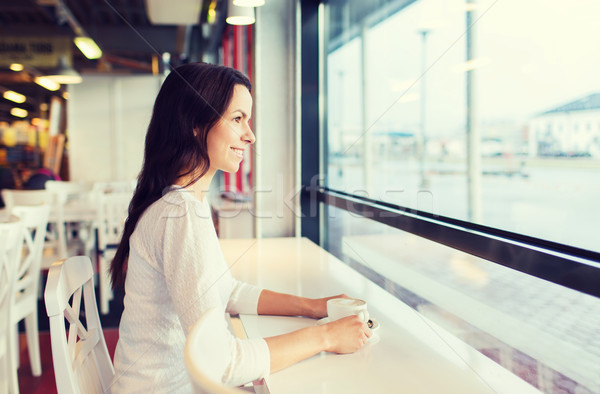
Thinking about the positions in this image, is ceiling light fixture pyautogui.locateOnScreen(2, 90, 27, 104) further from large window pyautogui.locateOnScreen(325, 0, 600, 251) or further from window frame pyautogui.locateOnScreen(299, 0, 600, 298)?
window frame pyautogui.locateOnScreen(299, 0, 600, 298)

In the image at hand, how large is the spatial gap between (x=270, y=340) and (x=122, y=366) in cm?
32

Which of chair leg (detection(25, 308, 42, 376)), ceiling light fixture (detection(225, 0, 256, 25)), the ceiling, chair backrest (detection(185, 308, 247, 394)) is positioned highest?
the ceiling

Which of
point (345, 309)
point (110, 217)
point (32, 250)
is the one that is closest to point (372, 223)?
point (110, 217)

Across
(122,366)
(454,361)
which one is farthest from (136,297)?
(454,361)

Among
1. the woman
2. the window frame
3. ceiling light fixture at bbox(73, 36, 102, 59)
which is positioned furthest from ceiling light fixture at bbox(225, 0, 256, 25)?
ceiling light fixture at bbox(73, 36, 102, 59)

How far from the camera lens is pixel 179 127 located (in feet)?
3.52

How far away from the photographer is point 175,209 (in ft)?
3.13

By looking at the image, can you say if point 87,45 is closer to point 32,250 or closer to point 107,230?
point 107,230

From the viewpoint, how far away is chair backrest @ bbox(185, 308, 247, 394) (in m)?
0.43

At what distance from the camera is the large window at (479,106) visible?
1.59m

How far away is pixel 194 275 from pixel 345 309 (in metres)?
0.35

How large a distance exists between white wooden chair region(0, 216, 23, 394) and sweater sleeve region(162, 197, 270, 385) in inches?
48.1

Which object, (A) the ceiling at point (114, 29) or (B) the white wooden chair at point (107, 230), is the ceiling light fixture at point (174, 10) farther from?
(B) the white wooden chair at point (107, 230)

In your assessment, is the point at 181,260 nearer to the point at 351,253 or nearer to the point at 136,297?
the point at 136,297
